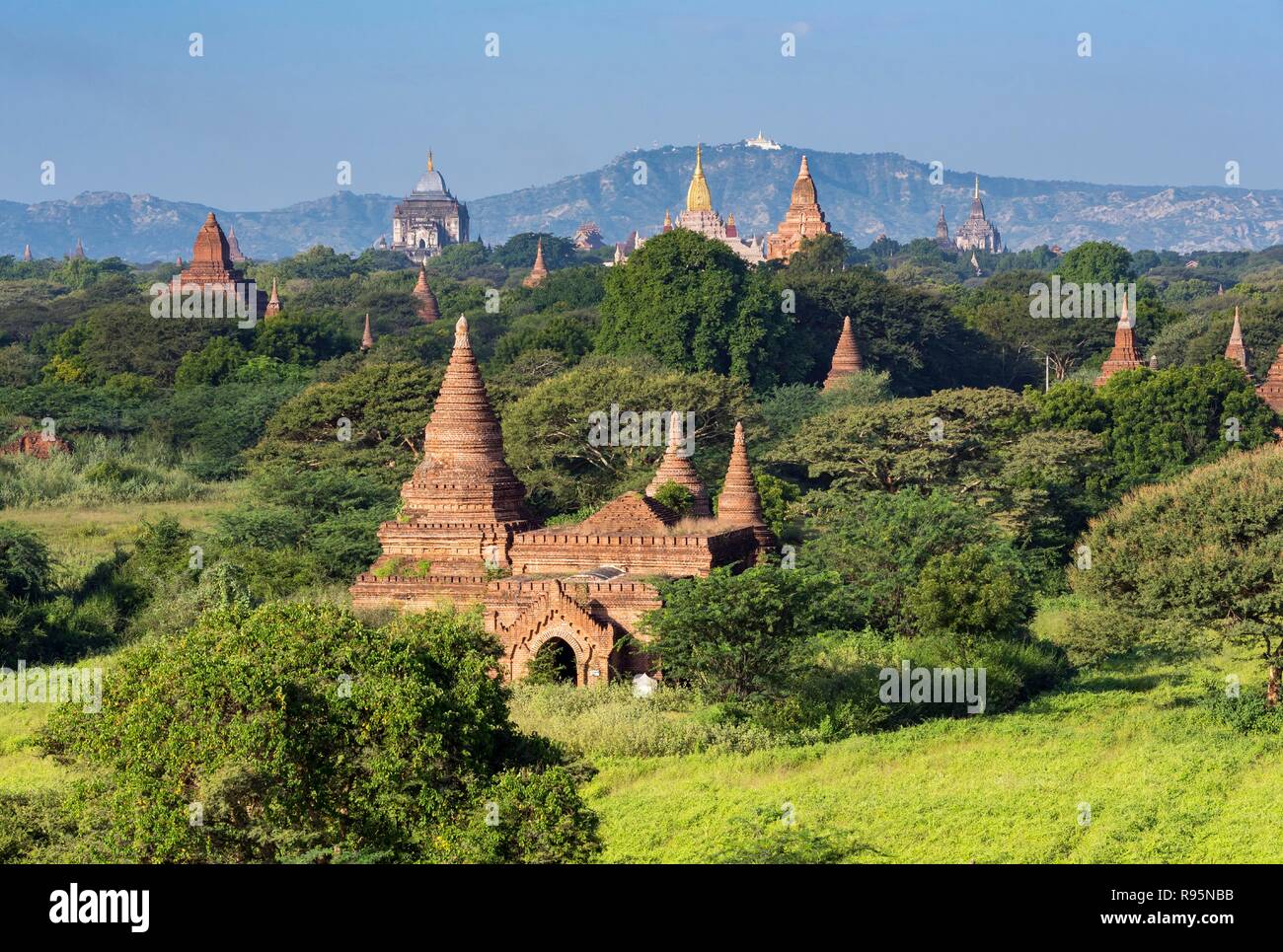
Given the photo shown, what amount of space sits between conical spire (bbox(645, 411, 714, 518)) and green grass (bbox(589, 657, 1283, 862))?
9316mm

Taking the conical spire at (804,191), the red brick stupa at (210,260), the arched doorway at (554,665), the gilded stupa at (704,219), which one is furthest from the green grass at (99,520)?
the gilded stupa at (704,219)

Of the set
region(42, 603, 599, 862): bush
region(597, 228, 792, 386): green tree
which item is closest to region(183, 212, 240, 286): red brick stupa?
region(597, 228, 792, 386): green tree

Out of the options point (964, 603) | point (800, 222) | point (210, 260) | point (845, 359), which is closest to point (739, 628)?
point (964, 603)

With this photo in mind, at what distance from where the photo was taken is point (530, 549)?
36.1m

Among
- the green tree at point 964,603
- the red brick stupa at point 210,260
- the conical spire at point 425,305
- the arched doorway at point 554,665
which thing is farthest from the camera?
the conical spire at point 425,305

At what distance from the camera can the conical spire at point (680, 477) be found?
3909 cm

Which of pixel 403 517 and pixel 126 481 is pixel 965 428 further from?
pixel 126 481

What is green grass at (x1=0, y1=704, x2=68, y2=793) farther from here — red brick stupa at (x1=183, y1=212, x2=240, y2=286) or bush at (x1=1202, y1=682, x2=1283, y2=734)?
red brick stupa at (x1=183, y1=212, x2=240, y2=286)

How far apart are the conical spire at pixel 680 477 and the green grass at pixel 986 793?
9.32 meters

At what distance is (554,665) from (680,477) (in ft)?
22.4

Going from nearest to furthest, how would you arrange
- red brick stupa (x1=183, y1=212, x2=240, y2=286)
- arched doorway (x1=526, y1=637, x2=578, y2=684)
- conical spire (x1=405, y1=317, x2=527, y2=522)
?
arched doorway (x1=526, y1=637, x2=578, y2=684) → conical spire (x1=405, y1=317, x2=527, y2=522) → red brick stupa (x1=183, y1=212, x2=240, y2=286)

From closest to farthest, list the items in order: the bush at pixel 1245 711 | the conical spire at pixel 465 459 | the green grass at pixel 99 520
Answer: the bush at pixel 1245 711 → the conical spire at pixel 465 459 → the green grass at pixel 99 520

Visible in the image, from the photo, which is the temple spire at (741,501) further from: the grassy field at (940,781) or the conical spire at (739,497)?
the grassy field at (940,781)

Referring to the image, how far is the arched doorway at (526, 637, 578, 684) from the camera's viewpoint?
32906 mm
